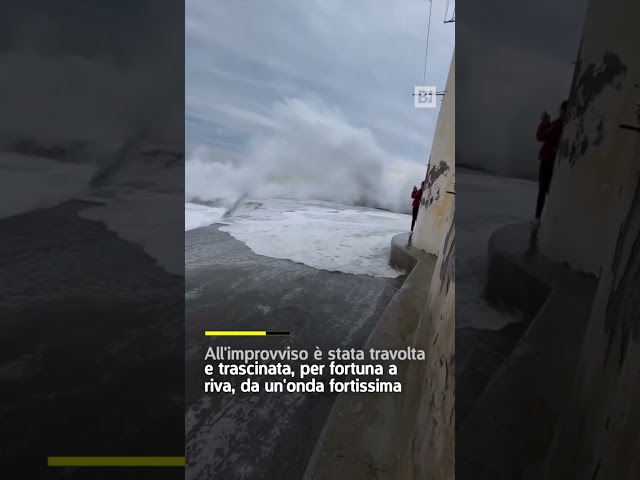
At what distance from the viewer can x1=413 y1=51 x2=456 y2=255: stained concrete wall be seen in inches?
112

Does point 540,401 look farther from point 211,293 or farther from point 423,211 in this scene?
point 423,211

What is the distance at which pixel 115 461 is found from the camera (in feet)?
3.55

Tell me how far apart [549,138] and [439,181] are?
202cm

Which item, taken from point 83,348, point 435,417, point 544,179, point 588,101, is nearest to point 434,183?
point 544,179

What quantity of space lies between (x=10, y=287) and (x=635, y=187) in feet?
7.89

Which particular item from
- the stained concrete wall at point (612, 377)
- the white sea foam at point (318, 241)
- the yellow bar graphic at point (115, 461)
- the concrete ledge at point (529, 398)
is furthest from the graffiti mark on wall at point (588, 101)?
the white sea foam at point (318, 241)

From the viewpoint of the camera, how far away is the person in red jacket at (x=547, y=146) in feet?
3.36

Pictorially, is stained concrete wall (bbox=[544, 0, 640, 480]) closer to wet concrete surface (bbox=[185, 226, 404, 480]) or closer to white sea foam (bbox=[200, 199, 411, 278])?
wet concrete surface (bbox=[185, 226, 404, 480])

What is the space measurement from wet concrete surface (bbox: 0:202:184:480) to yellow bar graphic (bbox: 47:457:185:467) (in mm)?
21

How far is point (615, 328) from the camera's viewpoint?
0.34m

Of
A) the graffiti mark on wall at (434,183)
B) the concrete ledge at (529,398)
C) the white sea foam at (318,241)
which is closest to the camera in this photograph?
the concrete ledge at (529,398)

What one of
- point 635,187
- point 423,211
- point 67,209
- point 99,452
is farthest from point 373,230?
point 635,187

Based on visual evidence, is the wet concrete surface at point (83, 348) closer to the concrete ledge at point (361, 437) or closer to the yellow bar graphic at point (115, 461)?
the yellow bar graphic at point (115, 461)

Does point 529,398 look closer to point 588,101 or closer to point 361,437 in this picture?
point 361,437
